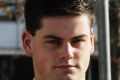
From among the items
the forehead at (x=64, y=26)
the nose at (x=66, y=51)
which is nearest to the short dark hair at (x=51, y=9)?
the forehead at (x=64, y=26)

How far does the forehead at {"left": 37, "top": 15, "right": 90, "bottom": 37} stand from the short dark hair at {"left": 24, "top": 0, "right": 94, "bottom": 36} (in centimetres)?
2

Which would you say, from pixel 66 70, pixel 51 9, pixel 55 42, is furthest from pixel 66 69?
pixel 51 9

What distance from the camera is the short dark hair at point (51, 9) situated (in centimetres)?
214

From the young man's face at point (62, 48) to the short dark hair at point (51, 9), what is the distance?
3 centimetres

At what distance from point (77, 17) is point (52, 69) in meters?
0.24

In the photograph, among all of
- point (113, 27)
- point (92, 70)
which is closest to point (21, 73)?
point (92, 70)

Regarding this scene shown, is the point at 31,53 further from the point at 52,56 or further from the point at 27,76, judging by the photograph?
the point at 27,76

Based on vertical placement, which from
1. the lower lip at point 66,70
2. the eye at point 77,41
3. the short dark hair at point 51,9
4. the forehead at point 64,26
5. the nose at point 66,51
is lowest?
the lower lip at point 66,70

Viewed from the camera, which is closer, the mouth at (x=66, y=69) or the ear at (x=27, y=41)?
the mouth at (x=66, y=69)

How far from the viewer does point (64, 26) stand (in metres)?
2.07

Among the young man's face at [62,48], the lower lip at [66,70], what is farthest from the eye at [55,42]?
the lower lip at [66,70]

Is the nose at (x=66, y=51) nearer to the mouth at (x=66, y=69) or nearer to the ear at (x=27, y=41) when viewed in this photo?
the mouth at (x=66, y=69)

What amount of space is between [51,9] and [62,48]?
0.19 m

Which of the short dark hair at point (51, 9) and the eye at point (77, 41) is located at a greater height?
the short dark hair at point (51, 9)
